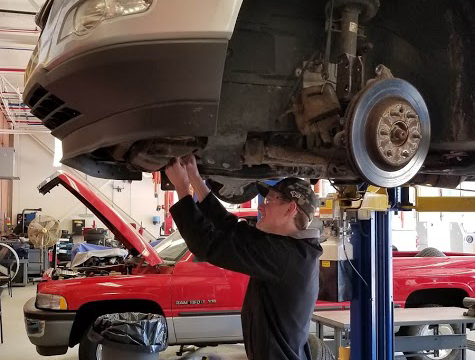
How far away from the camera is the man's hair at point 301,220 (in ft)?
7.89

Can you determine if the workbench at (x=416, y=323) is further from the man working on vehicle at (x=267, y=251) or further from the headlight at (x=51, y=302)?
the headlight at (x=51, y=302)

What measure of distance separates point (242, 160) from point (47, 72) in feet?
2.77

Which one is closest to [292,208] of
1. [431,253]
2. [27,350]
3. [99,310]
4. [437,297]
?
[99,310]

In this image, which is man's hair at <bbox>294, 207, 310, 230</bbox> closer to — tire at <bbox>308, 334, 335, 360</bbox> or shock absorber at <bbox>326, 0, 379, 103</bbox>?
shock absorber at <bbox>326, 0, 379, 103</bbox>

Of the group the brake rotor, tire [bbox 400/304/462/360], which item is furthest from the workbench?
the brake rotor

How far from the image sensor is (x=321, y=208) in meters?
3.66

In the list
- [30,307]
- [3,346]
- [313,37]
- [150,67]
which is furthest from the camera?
[3,346]

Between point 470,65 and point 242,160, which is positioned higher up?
point 470,65

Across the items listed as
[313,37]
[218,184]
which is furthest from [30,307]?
[313,37]

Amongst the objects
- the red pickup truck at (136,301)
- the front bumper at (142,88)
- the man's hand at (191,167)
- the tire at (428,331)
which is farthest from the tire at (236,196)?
the tire at (428,331)

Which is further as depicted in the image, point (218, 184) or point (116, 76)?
point (218, 184)

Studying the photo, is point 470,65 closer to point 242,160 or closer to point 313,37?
point 313,37

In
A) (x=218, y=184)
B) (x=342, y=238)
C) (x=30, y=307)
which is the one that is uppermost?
(x=218, y=184)

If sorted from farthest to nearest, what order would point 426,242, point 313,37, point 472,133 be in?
point 426,242 → point 472,133 → point 313,37
